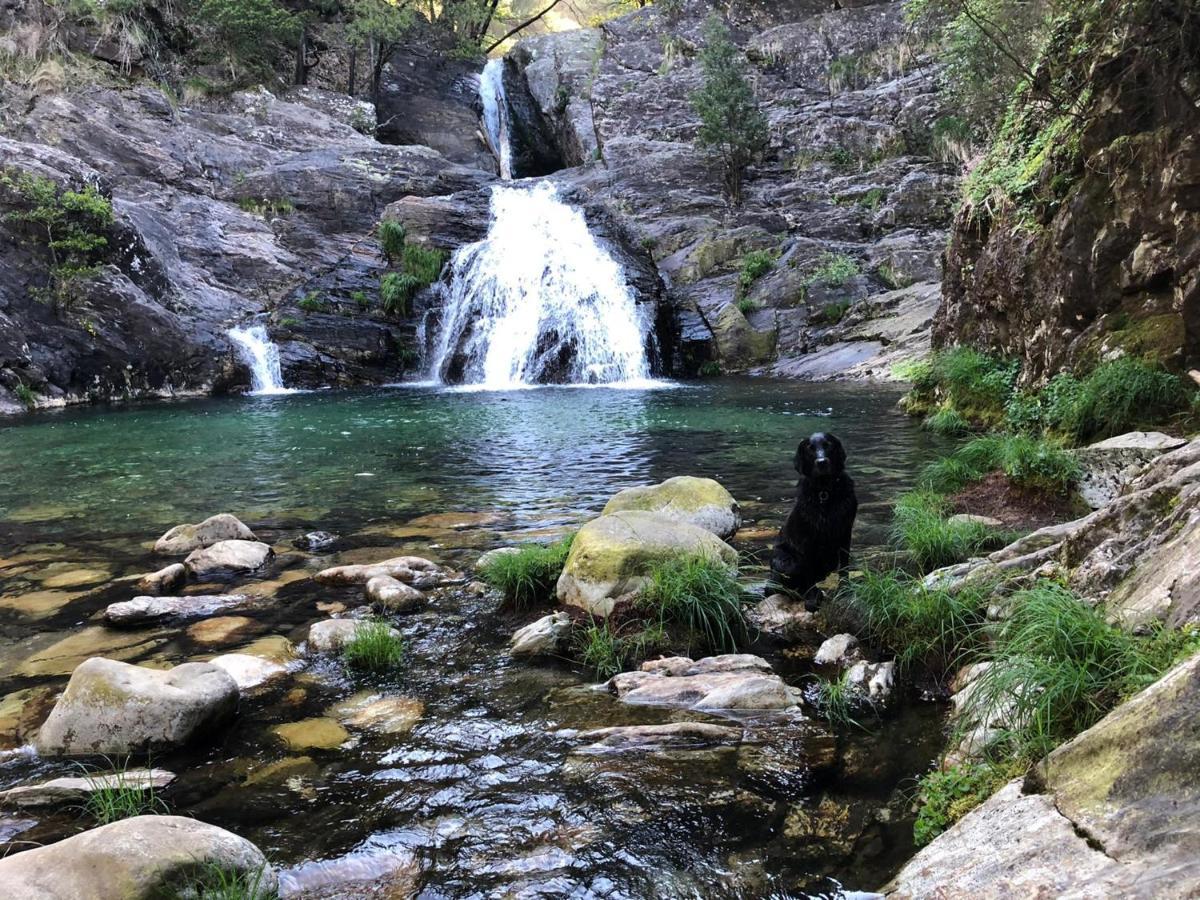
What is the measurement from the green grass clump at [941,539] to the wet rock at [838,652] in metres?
1.13

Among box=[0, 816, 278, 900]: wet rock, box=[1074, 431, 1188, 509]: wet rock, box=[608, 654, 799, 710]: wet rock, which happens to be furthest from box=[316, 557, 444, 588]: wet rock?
box=[1074, 431, 1188, 509]: wet rock

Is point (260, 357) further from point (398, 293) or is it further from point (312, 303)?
point (398, 293)

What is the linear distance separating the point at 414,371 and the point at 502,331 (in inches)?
130

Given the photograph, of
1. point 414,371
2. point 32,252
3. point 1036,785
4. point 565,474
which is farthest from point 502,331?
point 1036,785

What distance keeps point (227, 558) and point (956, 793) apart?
211 inches

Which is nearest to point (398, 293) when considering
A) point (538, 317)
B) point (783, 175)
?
point (538, 317)

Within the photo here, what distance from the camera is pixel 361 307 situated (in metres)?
24.7

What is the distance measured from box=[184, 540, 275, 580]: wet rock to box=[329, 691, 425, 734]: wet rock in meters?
2.69

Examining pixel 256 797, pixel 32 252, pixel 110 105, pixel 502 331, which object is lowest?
pixel 256 797

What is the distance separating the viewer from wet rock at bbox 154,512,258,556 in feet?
21.2

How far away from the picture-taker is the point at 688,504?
6281 mm

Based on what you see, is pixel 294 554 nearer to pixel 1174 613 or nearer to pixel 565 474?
pixel 565 474

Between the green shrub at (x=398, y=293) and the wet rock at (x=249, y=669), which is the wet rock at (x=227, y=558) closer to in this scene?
the wet rock at (x=249, y=669)

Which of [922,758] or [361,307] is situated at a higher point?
[361,307]
